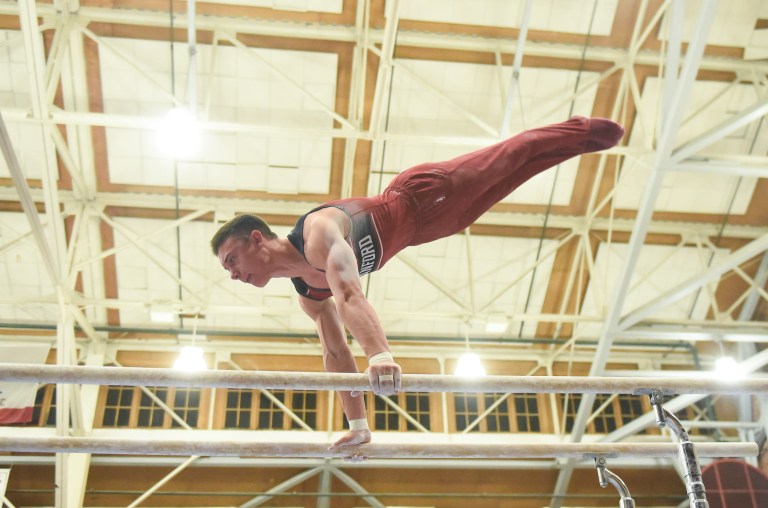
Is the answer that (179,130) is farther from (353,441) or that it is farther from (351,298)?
(351,298)

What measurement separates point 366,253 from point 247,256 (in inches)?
26.5

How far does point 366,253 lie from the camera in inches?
157

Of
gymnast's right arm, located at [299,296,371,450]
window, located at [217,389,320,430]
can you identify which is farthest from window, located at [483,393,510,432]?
gymnast's right arm, located at [299,296,371,450]

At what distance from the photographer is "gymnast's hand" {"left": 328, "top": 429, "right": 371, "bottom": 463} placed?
3.99 m

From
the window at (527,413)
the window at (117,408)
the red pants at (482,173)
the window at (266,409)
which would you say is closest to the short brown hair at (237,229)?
Answer: the red pants at (482,173)

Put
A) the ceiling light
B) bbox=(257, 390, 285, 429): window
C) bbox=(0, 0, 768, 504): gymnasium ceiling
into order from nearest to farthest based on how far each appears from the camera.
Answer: bbox=(0, 0, 768, 504): gymnasium ceiling, the ceiling light, bbox=(257, 390, 285, 429): window

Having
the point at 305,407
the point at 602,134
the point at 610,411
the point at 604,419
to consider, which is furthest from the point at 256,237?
the point at 610,411

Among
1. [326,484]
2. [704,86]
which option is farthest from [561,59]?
[326,484]

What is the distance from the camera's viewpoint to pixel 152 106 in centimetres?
1032

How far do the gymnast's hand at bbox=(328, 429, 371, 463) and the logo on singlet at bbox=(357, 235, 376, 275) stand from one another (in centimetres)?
94

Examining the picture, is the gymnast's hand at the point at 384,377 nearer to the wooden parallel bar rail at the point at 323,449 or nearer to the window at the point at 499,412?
the wooden parallel bar rail at the point at 323,449

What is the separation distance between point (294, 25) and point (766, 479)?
9052 mm

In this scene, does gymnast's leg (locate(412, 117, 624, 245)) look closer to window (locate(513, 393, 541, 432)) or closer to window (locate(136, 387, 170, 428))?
window (locate(136, 387, 170, 428))

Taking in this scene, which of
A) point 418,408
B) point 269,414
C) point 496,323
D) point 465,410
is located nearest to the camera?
point 496,323
